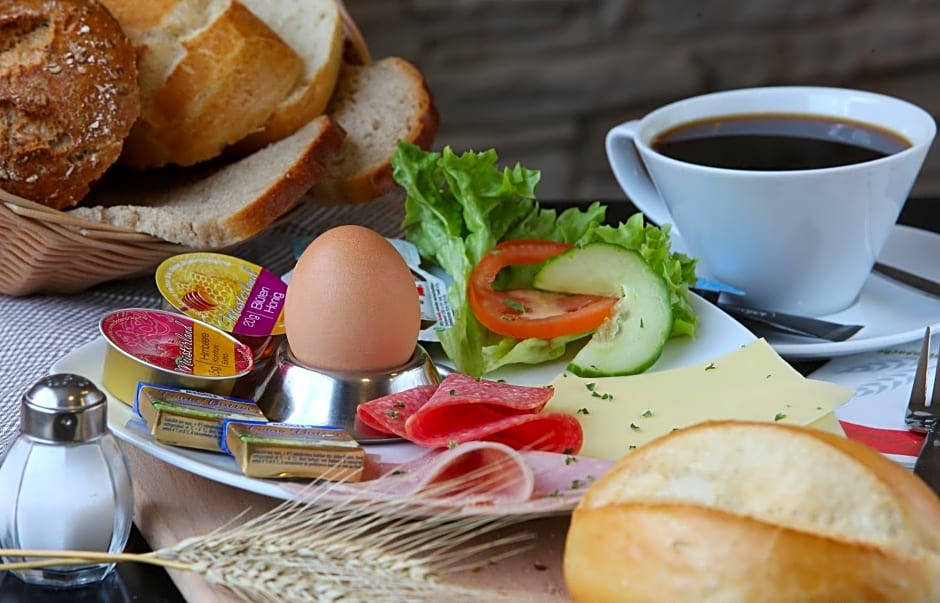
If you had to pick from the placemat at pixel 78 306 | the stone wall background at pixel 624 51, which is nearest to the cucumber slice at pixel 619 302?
the placemat at pixel 78 306

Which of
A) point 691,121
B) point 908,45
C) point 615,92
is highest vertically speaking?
point 691,121

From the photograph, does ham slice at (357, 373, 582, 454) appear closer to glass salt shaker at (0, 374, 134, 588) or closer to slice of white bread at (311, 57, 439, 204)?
glass salt shaker at (0, 374, 134, 588)

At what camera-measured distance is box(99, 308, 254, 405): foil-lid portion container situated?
1.30m

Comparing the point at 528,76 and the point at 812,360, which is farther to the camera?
the point at 528,76

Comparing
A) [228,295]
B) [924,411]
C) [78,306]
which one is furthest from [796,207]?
[78,306]

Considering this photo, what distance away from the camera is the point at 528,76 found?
149 inches

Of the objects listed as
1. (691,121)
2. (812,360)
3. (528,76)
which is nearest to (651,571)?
(812,360)

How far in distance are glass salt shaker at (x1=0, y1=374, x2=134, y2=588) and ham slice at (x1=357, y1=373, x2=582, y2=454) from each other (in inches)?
11.7

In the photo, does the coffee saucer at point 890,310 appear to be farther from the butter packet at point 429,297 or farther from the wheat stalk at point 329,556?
the wheat stalk at point 329,556

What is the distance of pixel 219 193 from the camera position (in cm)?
193

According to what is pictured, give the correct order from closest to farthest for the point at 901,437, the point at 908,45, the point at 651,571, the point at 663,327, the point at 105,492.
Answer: the point at 651,571
the point at 105,492
the point at 901,437
the point at 663,327
the point at 908,45

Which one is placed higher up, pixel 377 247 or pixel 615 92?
pixel 377 247

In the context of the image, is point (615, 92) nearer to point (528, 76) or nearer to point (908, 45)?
point (528, 76)

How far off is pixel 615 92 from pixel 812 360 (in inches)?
93.0
